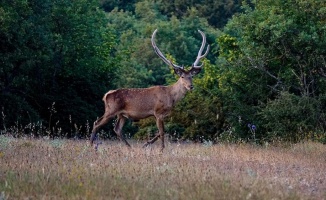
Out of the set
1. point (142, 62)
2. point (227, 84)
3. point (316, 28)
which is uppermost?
point (316, 28)

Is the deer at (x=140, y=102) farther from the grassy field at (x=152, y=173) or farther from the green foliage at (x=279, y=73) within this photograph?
the green foliage at (x=279, y=73)

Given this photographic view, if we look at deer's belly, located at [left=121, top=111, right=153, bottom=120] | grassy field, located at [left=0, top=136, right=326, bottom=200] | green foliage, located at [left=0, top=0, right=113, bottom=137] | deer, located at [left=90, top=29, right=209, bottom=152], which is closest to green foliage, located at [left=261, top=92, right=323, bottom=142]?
deer, located at [left=90, top=29, right=209, bottom=152]

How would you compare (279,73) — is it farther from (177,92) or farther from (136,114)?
(136,114)

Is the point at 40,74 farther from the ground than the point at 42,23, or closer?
closer

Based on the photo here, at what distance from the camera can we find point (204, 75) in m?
29.5

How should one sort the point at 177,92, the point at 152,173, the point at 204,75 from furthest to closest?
the point at 204,75 → the point at 177,92 → the point at 152,173

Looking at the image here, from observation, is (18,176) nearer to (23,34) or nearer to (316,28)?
(316,28)

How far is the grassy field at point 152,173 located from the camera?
9.27 metres

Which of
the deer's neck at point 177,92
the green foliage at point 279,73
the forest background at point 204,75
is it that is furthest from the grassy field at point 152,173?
the green foliage at point 279,73

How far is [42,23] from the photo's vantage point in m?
Result: 28.3

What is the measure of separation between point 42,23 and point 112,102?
12266mm

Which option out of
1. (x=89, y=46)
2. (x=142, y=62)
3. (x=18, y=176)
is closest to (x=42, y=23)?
(x=89, y=46)

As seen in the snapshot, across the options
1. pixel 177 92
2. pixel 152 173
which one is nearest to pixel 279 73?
pixel 177 92

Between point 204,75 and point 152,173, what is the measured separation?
62.2 feet
